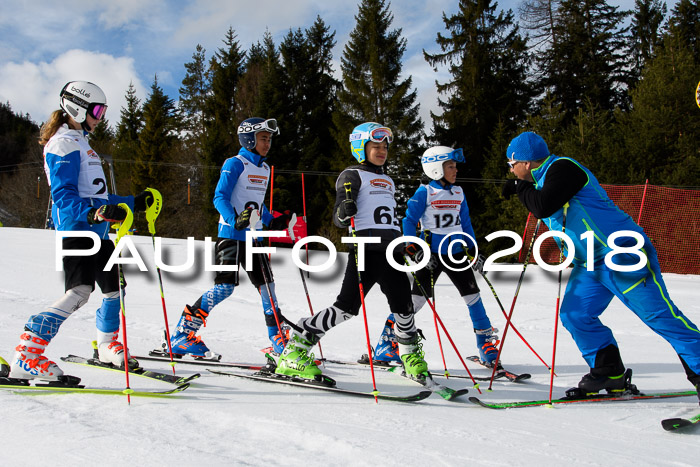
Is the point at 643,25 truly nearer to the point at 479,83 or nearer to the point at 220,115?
the point at 479,83

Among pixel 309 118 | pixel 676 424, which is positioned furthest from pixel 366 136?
pixel 309 118

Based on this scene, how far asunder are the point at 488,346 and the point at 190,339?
9.52 feet

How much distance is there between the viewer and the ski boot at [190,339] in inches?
188

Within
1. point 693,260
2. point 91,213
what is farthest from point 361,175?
point 693,260

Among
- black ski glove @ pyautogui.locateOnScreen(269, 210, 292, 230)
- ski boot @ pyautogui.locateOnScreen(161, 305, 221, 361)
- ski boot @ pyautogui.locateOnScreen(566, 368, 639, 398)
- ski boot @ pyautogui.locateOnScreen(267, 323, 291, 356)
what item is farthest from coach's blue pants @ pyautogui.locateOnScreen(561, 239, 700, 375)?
ski boot @ pyautogui.locateOnScreen(161, 305, 221, 361)

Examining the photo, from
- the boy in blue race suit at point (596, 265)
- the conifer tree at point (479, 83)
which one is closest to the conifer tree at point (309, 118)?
the conifer tree at point (479, 83)

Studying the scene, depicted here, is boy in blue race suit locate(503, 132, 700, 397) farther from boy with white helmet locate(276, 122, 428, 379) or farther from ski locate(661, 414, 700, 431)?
boy with white helmet locate(276, 122, 428, 379)

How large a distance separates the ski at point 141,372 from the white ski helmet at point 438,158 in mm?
3026

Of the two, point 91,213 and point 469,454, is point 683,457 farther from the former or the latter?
point 91,213

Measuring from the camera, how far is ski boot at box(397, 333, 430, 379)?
385cm

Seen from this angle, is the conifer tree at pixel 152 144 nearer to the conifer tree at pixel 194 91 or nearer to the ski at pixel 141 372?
the conifer tree at pixel 194 91

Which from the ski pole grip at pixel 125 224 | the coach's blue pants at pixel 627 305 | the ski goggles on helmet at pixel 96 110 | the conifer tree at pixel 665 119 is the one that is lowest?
the coach's blue pants at pixel 627 305

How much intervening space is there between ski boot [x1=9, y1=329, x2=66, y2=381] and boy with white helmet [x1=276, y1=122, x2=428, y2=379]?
1671 mm

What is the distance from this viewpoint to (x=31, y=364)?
11.8 ft
